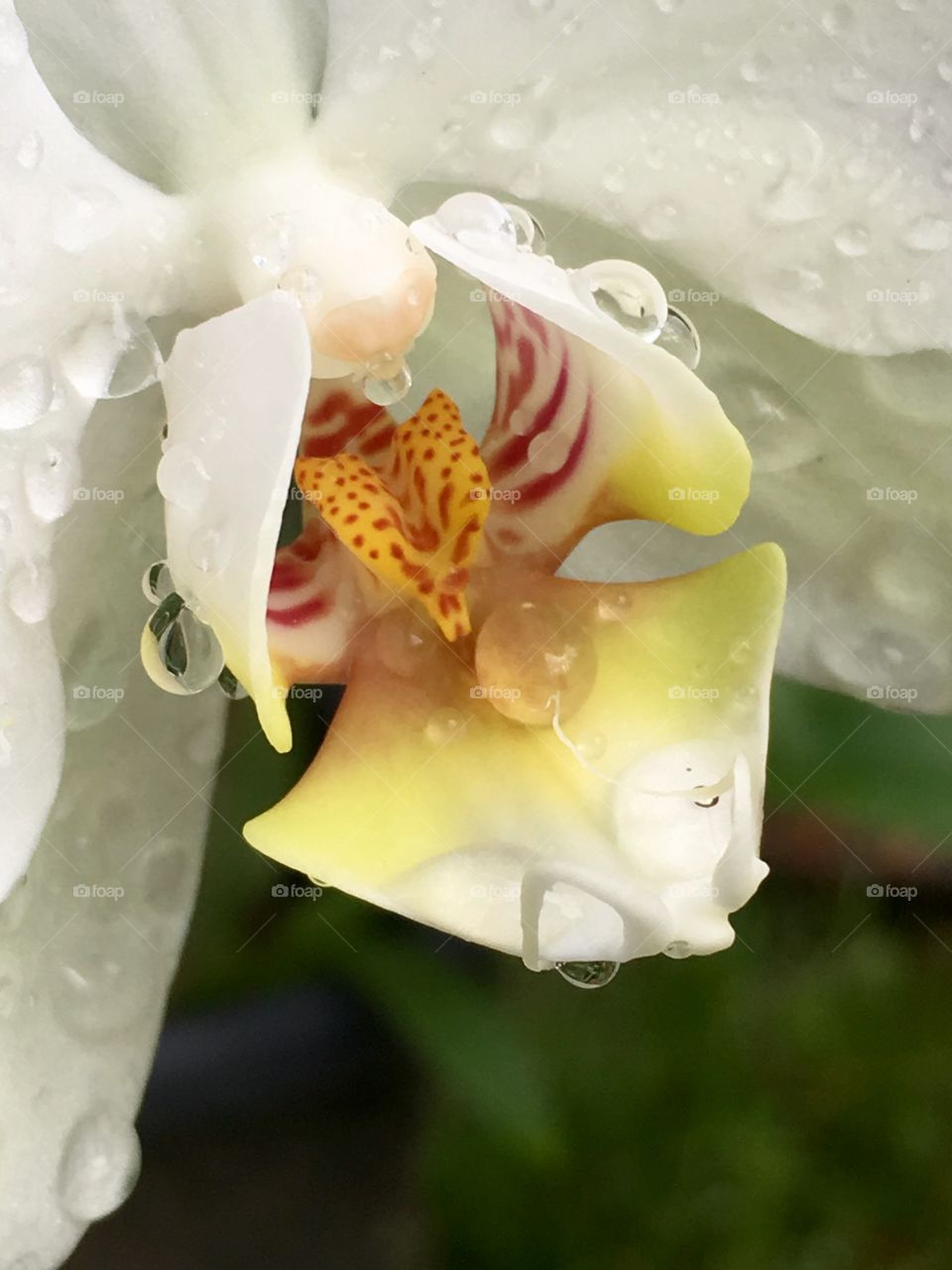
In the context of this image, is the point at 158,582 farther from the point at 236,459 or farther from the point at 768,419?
the point at 768,419

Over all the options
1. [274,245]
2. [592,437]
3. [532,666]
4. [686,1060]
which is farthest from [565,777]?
[686,1060]

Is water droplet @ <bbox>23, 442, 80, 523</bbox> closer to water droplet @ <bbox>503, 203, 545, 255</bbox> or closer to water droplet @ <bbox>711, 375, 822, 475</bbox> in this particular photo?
water droplet @ <bbox>503, 203, 545, 255</bbox>

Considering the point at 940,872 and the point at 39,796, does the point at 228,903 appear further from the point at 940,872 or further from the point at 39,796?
the point at 940,872

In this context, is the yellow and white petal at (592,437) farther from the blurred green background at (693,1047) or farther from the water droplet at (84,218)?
the blurred green background at (693,1047)

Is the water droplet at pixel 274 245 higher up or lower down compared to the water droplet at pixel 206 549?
higher up

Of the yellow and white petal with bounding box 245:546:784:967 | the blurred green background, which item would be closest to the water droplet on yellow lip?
the yellow and white petal with bounding box 245:546:784:967

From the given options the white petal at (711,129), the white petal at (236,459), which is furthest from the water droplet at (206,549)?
the white petal at (711,129)
